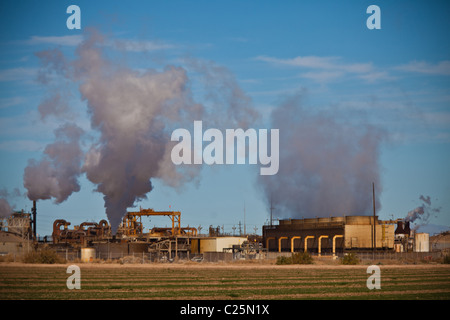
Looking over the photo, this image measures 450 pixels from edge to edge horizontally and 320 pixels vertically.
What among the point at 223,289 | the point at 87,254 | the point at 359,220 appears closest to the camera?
A: the point at 223,289

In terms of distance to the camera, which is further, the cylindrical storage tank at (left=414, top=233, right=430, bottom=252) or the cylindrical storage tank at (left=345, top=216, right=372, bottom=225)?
the cylindrical storage tank at (left=345, top=216, right=372, bottom=225)

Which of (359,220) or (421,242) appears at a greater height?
(359,220)

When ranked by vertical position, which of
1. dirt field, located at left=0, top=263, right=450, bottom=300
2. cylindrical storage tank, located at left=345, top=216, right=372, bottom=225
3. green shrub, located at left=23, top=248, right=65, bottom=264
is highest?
cylindrical storage tank, located at left=345, top=216, right=372, bottom=225

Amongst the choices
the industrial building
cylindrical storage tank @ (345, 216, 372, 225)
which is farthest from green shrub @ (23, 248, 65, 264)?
cylindrical storage tank @ (345, 216, 372, 225)

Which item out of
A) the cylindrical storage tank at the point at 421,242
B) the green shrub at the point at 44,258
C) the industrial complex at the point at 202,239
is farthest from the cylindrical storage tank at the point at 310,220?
the green shrub at the point at 44,258

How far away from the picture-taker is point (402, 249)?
106 m

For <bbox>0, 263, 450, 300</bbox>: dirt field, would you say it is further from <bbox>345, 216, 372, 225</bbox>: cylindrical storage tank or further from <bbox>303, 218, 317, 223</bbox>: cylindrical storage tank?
<bbox>303, 218, 317, 223</bbox>: cylindrical storage tank

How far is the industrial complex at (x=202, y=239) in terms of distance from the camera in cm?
9788

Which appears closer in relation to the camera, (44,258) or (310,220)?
(44,258)

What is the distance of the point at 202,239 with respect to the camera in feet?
353

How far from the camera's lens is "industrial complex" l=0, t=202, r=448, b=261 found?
97.9 m

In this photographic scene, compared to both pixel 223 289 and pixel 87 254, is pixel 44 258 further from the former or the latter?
pixel 223 289

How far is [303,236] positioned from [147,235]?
92.0ft

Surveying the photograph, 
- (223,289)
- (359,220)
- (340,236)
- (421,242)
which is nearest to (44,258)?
(223,289)
